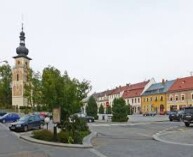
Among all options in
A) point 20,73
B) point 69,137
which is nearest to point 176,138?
point 69,137

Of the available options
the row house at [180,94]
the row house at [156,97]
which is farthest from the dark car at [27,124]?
the row house at [156,97]

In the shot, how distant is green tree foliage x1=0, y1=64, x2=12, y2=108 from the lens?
120 metres

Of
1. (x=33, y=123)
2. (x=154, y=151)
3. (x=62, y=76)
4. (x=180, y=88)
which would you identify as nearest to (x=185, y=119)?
(x=33, y=123)

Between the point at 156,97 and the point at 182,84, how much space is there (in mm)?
12641

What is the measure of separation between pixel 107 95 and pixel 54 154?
157 meters

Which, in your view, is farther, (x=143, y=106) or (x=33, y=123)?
(x=143, y=106)

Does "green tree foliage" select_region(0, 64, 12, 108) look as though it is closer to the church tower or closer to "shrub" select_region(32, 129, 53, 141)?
the church tower

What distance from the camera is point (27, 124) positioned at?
35938 millimetres

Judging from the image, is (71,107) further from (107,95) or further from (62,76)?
(107,95)

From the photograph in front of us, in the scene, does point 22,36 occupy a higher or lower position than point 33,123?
higher

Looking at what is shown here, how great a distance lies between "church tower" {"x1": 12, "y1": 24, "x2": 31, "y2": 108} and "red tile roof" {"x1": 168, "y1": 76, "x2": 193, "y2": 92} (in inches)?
1718

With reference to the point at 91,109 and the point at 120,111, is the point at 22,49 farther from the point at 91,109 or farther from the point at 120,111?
the point at 120,111

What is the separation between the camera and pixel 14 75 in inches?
4887

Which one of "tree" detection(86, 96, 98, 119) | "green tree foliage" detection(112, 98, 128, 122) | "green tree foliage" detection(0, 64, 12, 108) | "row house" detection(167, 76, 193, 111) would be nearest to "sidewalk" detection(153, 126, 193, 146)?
"green tree foliage" detection(112, 98, 128, 122)
